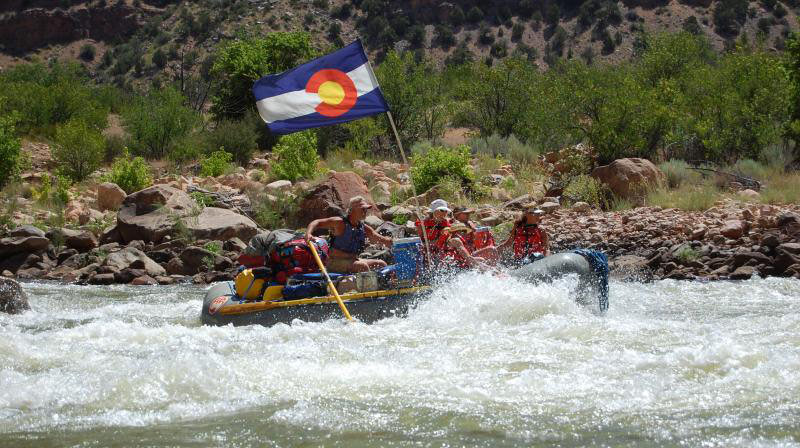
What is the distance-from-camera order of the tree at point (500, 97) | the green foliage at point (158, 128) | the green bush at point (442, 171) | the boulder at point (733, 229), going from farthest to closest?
the green foliage at point (158, 128) → the tree at point (500, 97) → the green bush at point (442, 171) → the boulder at point (733, 229)

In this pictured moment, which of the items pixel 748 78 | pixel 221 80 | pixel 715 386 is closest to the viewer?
pixel 715 386

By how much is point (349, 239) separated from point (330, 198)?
308 inches

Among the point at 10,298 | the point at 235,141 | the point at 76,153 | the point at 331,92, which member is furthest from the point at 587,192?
the point at 76,153

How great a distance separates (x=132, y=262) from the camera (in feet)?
50.1

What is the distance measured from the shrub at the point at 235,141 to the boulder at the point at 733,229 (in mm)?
15011

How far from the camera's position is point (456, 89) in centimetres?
2869

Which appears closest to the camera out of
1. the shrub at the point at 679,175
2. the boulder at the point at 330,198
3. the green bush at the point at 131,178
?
the boulder at the point at 330,198

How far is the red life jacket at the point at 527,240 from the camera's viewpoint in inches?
417

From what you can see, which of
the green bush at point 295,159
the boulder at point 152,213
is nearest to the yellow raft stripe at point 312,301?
the boulder at point 152,213

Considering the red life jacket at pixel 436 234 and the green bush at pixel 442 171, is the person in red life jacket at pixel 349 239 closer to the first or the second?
the red life jacket at pixel 436 234

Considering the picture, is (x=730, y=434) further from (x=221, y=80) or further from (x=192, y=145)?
(x=221, y=80)

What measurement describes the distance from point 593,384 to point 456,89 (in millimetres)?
23014

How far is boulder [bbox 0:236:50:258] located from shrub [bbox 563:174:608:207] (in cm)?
1025

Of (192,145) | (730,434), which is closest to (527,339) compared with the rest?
(730,434)
